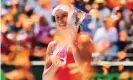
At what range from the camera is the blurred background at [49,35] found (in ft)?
21.8

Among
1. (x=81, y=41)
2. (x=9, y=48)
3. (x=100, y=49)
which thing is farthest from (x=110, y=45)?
(x=81, y=41)

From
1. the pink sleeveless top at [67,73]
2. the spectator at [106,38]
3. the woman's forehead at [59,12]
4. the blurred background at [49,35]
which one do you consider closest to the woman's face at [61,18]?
the woman's forehead at [59,12]

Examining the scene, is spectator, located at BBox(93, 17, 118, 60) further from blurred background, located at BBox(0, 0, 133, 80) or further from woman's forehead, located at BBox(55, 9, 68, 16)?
woman's forehead, located at BBox(55, 9, 68, 16)

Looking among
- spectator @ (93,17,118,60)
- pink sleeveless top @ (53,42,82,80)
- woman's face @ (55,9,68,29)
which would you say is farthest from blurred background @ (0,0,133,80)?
woman's face @ (55,9,68,29)

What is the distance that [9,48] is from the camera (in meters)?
7.20

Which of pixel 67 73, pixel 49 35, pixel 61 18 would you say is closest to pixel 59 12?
pixel 61 18

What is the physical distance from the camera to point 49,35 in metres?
6.93

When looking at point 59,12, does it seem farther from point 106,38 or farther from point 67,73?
point 106,38

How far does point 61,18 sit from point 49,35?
3.59 metres

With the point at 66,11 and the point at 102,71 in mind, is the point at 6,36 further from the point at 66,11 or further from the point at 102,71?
the point at 66,11

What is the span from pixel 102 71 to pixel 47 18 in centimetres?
107

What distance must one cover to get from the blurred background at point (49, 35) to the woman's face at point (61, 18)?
3164mm

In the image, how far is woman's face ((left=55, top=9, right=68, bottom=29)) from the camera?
3285 mm

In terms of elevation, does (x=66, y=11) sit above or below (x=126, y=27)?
above
